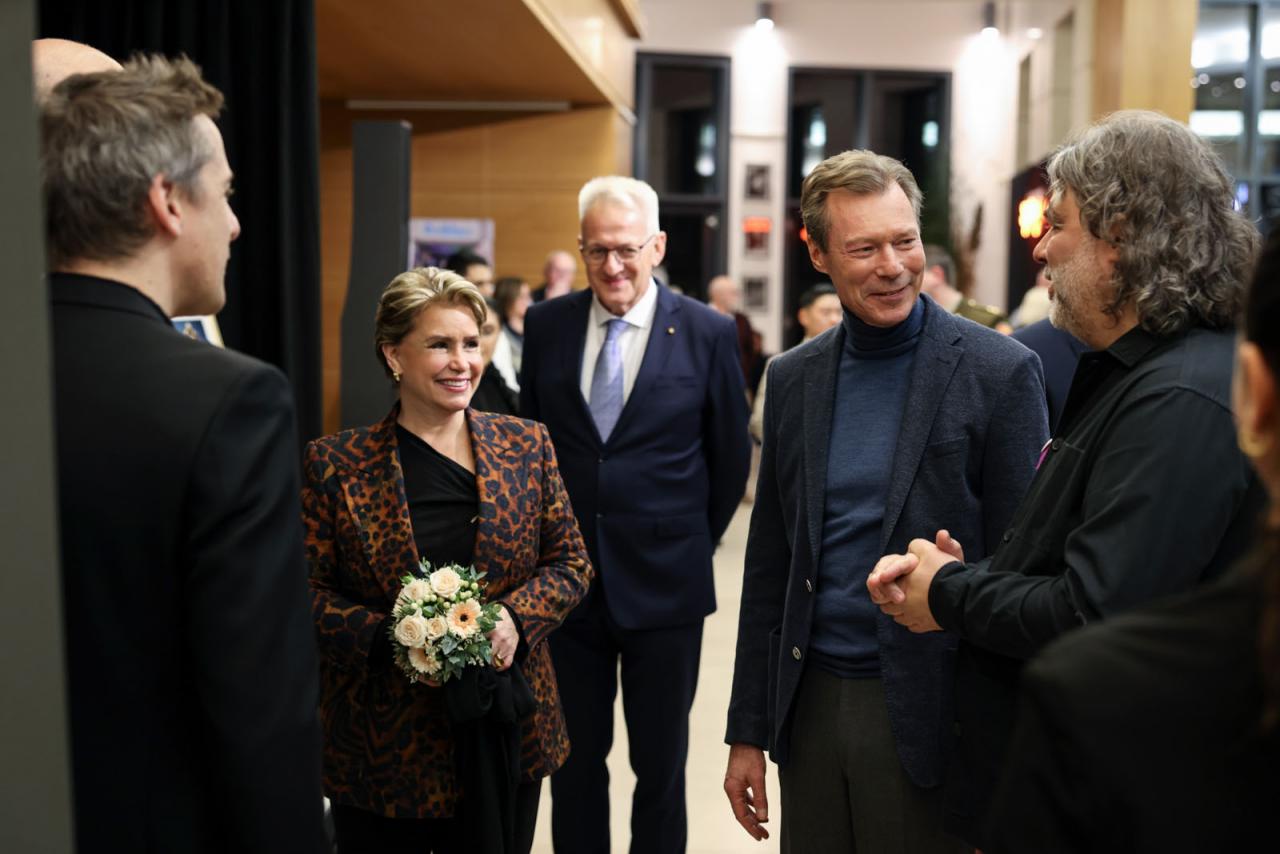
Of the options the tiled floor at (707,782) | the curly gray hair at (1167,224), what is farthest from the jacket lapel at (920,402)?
the tiled floor at (707,782)

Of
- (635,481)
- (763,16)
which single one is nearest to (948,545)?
(635,481)

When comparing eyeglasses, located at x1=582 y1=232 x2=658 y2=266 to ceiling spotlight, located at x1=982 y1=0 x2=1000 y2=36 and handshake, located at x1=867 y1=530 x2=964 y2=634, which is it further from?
ceiling spotlight, located at x1=982 y1=0 x2=1000 y2=36

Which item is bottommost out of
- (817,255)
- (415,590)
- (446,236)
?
(415,590)

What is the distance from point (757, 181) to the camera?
16625 mm

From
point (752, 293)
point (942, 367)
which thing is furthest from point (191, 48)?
point (752, 293)

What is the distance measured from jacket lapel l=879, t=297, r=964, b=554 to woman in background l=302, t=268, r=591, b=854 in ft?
2.98

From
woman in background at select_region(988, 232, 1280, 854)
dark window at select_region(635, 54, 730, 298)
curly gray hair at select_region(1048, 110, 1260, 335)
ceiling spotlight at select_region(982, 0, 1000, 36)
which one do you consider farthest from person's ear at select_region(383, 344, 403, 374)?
ceiling spotlight at select_region(982, 0, 1000, 36)

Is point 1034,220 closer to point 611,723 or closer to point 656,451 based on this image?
point 656,451

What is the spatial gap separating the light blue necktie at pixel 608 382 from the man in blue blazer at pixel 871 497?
3.85ft

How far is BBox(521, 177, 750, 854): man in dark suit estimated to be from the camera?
3.61 m

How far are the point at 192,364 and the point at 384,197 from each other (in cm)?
318

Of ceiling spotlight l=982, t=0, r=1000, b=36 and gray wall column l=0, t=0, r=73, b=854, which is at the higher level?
ceiling spotlight l=982, t=0, r=1000, b=36

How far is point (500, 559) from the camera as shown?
9.39 ft

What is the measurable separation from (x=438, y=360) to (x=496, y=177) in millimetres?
7790
